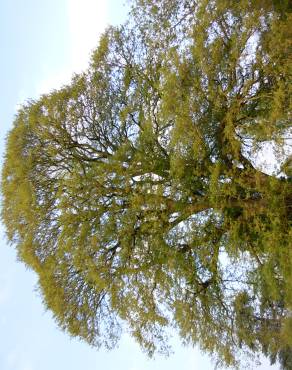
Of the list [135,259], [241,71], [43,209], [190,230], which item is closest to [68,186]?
[43,209]

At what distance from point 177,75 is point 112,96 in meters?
3.60

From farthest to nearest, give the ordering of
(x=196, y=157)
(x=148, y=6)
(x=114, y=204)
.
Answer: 1. (x=148, y=6)
2. (x=114, y=204)
3. (x=196, y=157)

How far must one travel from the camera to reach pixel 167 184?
17469 millimetres

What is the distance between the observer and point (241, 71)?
1698 cm

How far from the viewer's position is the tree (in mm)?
16578

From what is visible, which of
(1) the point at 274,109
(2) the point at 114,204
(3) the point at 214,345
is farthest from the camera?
(3) the point at 214,345

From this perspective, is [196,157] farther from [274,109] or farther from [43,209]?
[43,209]

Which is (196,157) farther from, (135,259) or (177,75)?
(135,259)

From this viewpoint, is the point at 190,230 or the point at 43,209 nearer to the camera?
the point at 190,230

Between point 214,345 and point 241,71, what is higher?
point 241,71

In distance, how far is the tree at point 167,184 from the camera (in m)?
16.6

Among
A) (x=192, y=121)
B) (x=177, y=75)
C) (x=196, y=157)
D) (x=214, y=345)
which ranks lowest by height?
(x=214, y=345)

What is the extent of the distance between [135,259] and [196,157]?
454 centimetres

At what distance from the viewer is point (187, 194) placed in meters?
17.0
